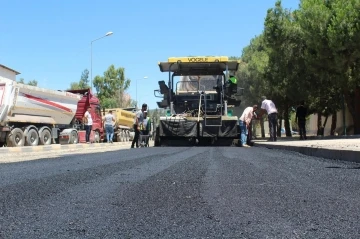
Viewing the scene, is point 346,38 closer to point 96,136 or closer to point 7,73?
point 96,136

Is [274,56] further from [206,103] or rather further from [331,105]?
[206,103]

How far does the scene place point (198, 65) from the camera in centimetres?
1552

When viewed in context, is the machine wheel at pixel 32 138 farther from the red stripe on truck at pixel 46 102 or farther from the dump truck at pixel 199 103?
the dump truck at pixel 199 103

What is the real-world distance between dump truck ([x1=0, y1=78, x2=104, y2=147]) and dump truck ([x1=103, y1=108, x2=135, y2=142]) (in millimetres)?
5337

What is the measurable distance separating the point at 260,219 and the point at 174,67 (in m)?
12.5

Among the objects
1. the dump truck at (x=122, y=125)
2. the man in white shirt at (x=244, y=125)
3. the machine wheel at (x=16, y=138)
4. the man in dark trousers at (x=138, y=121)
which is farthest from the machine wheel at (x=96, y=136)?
the man in white shirt at (x=244, y=125)

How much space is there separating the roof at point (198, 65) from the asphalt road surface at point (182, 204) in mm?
9182

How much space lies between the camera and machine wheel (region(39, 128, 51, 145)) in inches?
789

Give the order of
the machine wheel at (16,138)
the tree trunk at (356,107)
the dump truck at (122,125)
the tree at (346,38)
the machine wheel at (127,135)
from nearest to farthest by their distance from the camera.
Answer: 1. the machine wheel at (16,138)
2. the tree at (346,38)
3. the tree trunk at (356,107)
4. the dump truck at (122,125)
5. the machine wheel at (127,135)

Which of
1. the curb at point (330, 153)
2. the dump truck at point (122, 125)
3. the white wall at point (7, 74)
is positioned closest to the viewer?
the curb at point (330, 153)

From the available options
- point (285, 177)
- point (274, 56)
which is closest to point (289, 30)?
point (274, 56)

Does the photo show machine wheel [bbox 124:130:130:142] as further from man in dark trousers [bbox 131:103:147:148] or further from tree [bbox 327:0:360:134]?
tree [bbox 327:0:360:134]

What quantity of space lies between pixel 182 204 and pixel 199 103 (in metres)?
11.3

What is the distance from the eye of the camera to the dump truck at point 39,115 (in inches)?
703
